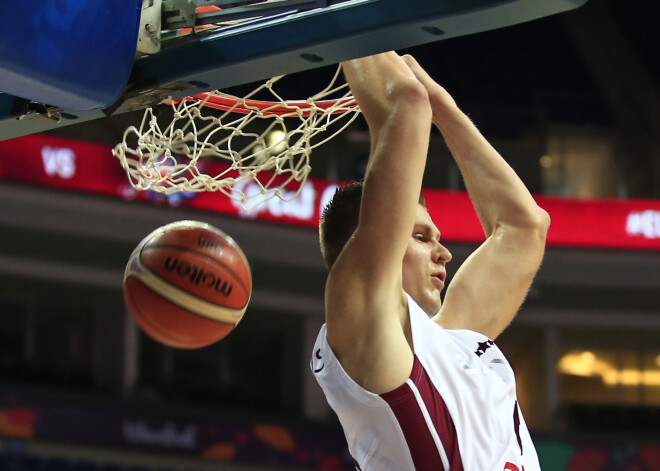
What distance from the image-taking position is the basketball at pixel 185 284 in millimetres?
2203

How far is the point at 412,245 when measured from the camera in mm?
1915

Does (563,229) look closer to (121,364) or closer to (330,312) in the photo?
(121,364)

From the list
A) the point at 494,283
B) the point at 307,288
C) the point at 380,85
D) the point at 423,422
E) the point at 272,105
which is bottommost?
the point at 307,288

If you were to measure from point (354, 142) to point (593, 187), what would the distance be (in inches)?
129

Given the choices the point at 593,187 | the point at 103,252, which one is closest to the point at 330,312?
the point at 103,252

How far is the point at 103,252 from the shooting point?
9.95 m

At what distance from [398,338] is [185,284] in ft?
2.36

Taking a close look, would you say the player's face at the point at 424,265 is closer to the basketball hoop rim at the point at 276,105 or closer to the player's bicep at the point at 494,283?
the player's bicep at the point at 494,283

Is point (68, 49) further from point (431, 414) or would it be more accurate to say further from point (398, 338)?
point (431, 414)

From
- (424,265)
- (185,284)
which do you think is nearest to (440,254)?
(424,265)

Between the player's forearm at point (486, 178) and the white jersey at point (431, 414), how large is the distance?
1.42 feet

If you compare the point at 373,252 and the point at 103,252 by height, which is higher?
the point at 373,252

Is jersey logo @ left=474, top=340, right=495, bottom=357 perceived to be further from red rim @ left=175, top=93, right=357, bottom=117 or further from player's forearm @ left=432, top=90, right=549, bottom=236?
red rim @ left=175, top=93, right=357, bottom=117

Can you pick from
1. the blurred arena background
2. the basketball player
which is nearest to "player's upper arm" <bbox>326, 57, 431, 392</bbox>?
the basketball player
